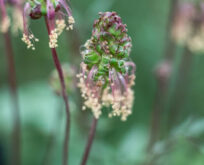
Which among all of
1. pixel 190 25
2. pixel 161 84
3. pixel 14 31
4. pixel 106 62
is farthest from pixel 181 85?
pixel 106 62

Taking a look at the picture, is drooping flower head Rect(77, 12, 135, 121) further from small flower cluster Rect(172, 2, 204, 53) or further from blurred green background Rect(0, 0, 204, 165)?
small flower cluster Rect(172, 2, 204, 53)

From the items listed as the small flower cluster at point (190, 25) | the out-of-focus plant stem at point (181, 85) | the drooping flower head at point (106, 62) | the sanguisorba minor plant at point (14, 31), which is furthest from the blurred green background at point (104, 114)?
the drooping flower head at point (106, 62)

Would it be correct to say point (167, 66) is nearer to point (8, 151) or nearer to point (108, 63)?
point (108, 63)

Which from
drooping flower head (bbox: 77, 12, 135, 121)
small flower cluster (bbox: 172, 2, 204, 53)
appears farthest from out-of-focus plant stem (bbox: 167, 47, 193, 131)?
drooping flower head (bbox: 77, 12, 135, 121)

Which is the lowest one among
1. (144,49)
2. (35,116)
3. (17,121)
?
(35,116)

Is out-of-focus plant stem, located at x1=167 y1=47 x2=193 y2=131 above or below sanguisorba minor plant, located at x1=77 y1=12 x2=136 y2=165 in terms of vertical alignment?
below

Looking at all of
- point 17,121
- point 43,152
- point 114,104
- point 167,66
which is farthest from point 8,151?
point 114,104
